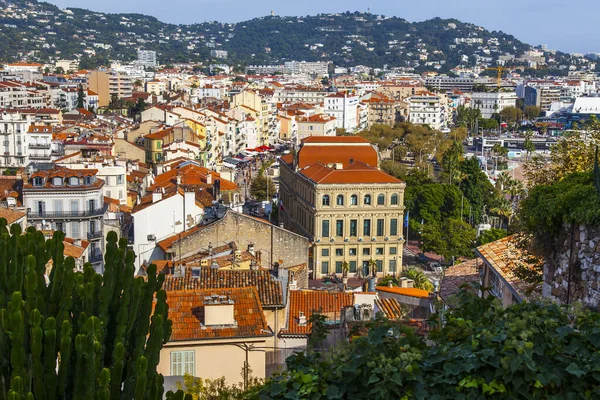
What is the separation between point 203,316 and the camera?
2016 centimetres

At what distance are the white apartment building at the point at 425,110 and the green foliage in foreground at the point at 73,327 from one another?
161428mm

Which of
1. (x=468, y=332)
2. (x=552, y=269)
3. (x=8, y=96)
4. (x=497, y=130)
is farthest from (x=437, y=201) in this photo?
(x=497, y=130)

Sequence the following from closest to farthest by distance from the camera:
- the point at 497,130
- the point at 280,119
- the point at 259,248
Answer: the point at 259,248 → the point at 280,119 → the point at 497,130

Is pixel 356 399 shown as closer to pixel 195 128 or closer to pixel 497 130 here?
pixel 195 128

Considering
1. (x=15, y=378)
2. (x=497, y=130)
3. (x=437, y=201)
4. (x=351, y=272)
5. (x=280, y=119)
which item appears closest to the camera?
(x=15, y=378)

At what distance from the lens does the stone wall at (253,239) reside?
120ft

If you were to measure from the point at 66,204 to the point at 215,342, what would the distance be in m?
28.5

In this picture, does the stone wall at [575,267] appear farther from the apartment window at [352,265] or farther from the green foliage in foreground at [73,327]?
the apartment window at [352,265]

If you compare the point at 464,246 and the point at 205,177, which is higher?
the point at 205,177

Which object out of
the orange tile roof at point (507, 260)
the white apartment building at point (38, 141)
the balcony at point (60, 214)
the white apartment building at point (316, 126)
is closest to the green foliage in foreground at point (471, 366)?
the orange tile roof at point (507, 260)

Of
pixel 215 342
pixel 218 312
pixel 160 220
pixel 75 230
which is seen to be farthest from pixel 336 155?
pixel 215 342

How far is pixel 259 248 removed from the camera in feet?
124

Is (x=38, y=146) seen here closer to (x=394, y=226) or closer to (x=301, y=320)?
(x=394, y=226)

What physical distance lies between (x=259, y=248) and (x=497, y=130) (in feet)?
510
